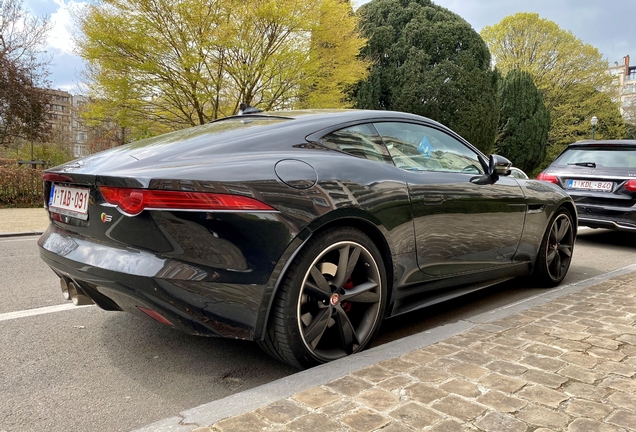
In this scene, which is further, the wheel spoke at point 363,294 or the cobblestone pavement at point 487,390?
the wheel spoke at point 363,294

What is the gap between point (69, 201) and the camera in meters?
2.62

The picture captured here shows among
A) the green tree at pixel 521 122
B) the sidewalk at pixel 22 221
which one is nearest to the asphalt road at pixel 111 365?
the sidewalk at pixel 22 221

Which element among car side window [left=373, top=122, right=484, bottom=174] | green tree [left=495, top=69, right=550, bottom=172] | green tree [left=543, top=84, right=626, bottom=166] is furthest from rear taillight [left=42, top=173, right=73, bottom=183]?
green tree [left=543, top=84, right=626, bottom=166]

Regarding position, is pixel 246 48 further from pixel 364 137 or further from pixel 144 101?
pixel 364 137

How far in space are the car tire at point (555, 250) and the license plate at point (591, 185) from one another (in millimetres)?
2578

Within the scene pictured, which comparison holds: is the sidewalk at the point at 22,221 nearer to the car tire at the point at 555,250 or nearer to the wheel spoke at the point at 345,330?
the wheel spoke at the point at 345,330

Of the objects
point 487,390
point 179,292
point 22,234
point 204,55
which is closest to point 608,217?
point 487,390

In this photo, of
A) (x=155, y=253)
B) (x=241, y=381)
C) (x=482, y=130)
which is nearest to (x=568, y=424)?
(x=241, y=381)

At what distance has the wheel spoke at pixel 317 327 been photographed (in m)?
2.45

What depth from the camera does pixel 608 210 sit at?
680cm

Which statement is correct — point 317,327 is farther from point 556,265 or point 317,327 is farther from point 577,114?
point 577,114

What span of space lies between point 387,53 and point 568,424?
84.7ft

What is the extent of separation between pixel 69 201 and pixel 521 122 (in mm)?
32873

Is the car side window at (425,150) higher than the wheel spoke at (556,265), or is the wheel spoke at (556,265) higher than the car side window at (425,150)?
the car side window at (425,150)
